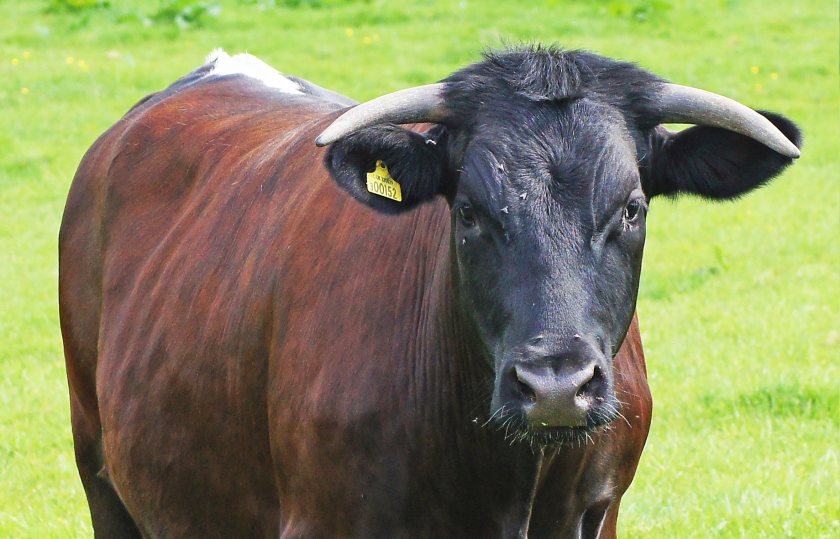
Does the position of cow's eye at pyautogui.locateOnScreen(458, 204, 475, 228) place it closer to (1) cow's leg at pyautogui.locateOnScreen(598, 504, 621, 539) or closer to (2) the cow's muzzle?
(2) the cow's muzzle

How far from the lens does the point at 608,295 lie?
350 cm

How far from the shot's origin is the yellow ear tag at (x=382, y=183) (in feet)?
12.7

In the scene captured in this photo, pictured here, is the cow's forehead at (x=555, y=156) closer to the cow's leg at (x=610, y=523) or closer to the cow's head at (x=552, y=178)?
the cow's head at (x=552, y=178)

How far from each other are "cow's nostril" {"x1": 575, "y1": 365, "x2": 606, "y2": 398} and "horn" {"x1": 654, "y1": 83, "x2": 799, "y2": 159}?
826mm

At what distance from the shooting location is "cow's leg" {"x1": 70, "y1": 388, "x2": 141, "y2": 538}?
19.2 feet

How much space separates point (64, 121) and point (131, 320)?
991 centimetres

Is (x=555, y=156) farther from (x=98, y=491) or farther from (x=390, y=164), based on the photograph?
(x=98, y=491)

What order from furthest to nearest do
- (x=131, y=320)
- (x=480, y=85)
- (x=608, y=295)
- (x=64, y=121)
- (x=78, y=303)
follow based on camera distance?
(x=64, y=121)
(x=78, y=303)
(x=131, y=320)
(x=480, y=85)
(x=608, y=295)

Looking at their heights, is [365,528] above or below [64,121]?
above

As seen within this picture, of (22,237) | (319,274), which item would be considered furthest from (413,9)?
(319,274)

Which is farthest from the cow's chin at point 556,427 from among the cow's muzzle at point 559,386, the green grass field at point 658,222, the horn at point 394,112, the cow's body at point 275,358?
the green grass field at point 658,222

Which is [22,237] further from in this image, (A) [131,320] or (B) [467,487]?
(B) [467,487]

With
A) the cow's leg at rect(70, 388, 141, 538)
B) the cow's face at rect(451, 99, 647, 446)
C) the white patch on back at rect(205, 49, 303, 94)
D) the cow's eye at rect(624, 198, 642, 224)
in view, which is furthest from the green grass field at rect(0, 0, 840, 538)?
the white patch on back at rect(205, 49, 303, 94)

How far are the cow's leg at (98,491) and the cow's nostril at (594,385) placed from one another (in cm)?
310
